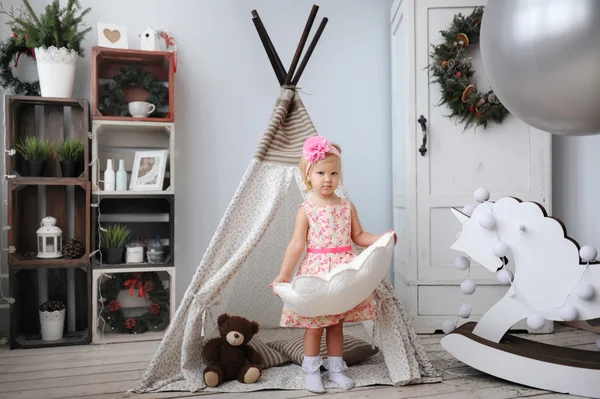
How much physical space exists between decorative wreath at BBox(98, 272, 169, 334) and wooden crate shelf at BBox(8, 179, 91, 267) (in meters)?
0.28

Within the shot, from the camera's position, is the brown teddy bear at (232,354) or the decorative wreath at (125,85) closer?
the brown teddy bear at (232,354)

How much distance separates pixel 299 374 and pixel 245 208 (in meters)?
0.74

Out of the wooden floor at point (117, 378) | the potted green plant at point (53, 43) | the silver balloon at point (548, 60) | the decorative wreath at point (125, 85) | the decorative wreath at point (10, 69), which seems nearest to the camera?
the silver balloon at point (548, 60)

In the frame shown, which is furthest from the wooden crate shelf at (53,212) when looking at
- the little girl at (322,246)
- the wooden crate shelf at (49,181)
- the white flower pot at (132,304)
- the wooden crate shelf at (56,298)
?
the little girl at (322,246)

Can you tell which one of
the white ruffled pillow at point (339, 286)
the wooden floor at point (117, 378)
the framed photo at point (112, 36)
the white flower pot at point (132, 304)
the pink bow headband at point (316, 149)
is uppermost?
the framed photo at point (112, 36)

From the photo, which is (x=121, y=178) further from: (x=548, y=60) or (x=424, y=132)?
(x=548, y=60)

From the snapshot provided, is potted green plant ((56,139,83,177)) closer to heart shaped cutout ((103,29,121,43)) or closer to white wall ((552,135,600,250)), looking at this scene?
heart shaped cutout ((103,29,121,43))

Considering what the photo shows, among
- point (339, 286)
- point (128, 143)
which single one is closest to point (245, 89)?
point (128, 143)

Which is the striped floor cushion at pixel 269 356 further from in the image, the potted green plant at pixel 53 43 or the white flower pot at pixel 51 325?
the potted green plant at pixel 53 43

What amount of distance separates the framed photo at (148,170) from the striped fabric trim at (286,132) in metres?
0.83

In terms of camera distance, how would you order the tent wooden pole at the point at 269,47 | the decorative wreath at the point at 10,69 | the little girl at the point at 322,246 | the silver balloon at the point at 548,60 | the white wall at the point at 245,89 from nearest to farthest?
the silver balloon at the point at 548,60
the little girl at the point at 322,246
the tent wooden pole at the point at 269,47
the decorative wreath at the point at 10,69
the white wall at the point at 245,89

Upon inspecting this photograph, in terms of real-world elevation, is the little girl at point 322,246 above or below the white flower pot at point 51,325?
above

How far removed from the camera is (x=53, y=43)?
111 inches

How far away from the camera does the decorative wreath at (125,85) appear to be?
9.79 ft
